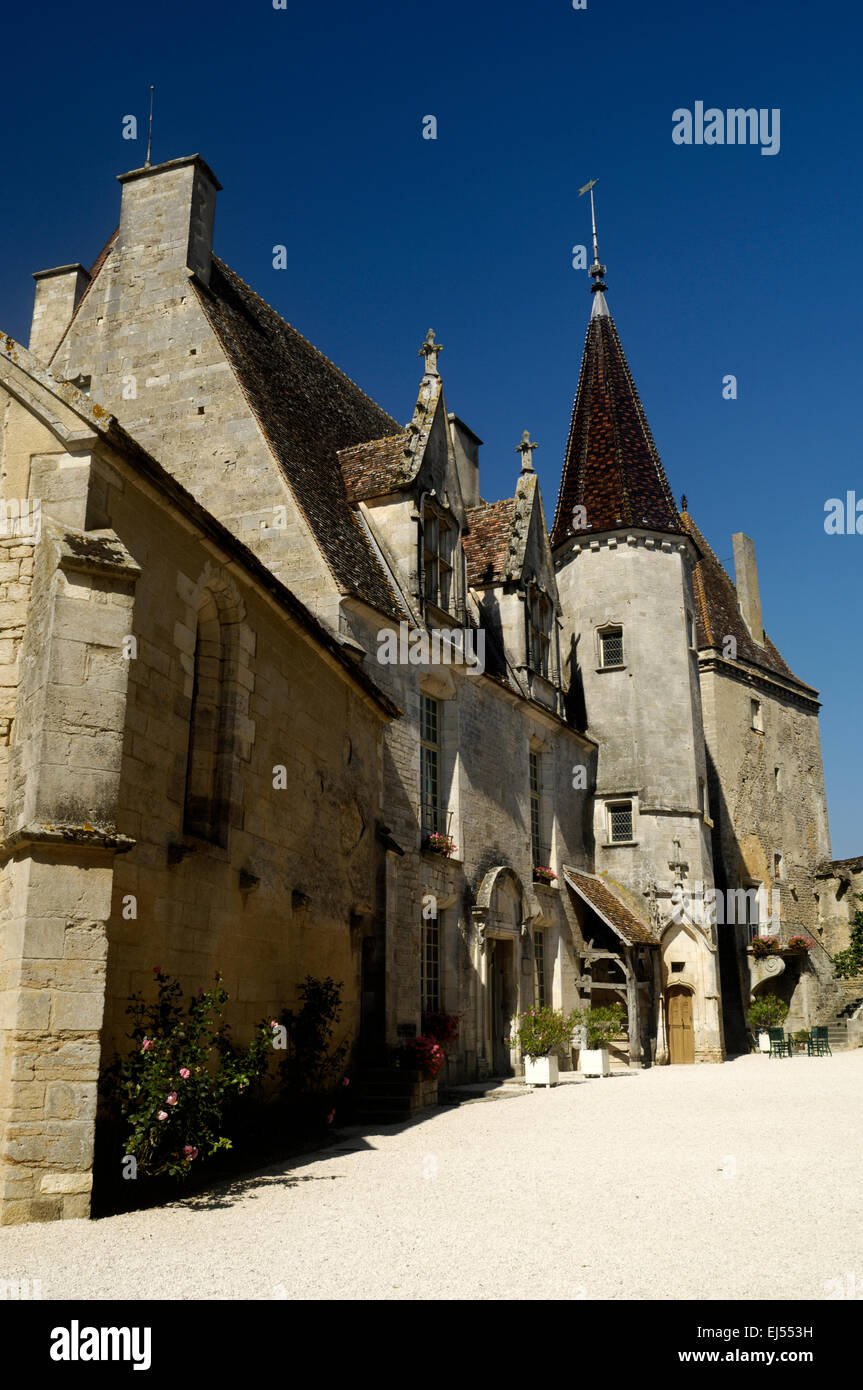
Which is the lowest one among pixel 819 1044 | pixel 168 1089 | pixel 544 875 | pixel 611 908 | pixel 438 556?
pixel 819 1044

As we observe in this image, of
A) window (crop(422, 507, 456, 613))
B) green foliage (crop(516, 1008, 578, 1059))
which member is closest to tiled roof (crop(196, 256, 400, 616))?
window (crop(422, 507, 456, 613))

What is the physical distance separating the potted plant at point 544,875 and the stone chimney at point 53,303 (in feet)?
38.8

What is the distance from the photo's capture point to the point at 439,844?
15008mm

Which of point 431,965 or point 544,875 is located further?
point 544,875

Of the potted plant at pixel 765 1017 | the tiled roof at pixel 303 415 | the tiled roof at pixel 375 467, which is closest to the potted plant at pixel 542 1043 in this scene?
the tiled roof at pixel 303 415

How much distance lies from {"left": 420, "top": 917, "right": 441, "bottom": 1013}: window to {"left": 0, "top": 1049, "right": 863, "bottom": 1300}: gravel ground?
4.45 metres

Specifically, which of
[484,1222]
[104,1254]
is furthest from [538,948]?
[104,1254]

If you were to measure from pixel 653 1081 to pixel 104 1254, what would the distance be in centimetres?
1299

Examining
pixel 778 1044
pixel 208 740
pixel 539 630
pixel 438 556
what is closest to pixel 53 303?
pixel 438 556

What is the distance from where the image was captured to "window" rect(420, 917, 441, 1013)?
14.8m

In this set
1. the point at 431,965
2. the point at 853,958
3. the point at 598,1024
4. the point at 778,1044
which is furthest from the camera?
the point at 853,958

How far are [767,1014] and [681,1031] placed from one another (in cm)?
508

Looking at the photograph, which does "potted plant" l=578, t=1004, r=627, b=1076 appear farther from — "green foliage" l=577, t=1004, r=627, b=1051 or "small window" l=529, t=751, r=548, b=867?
"small window" l=529, t=751, r=548, b=867

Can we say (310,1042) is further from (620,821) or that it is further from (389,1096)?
(620,821)
